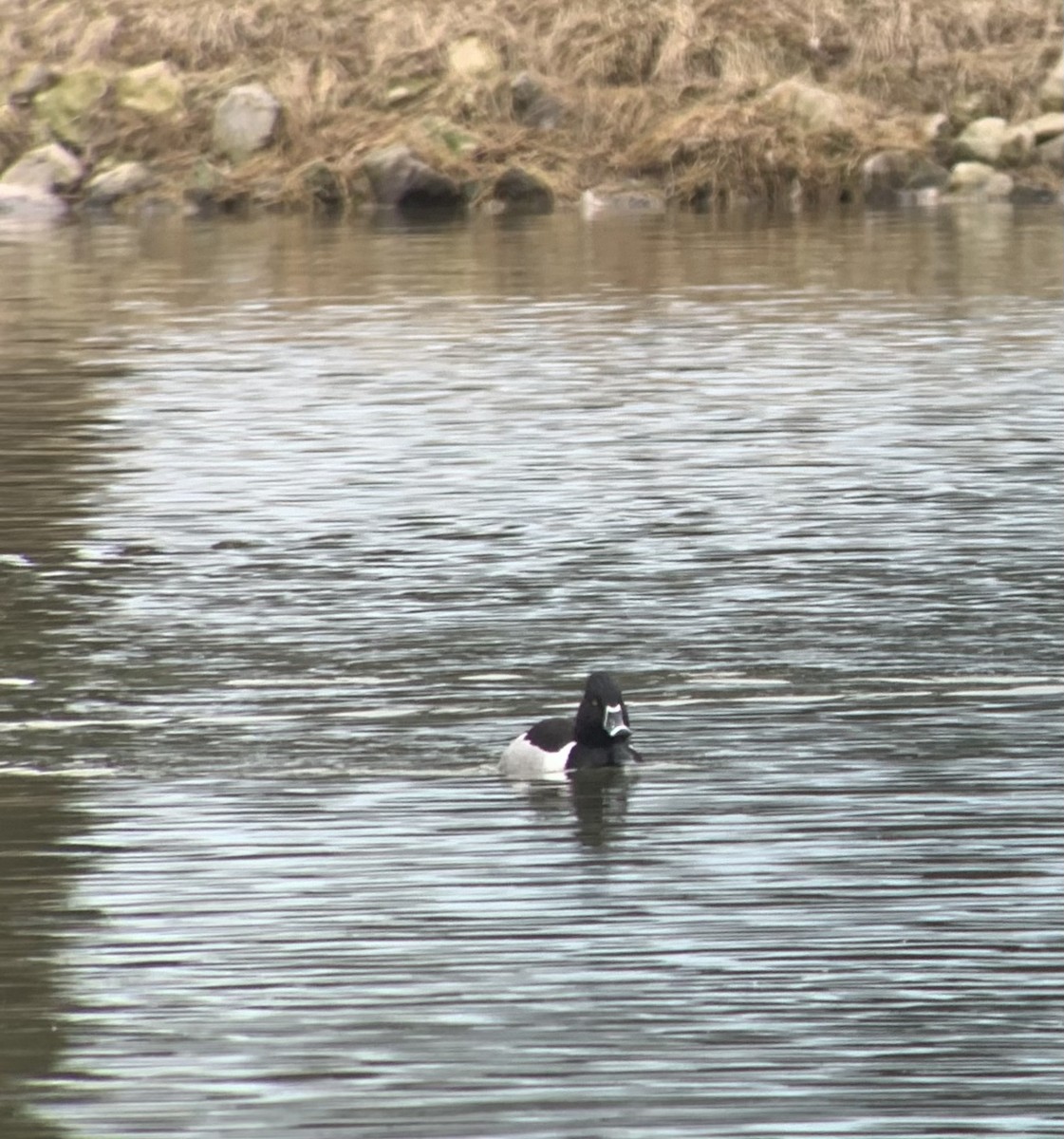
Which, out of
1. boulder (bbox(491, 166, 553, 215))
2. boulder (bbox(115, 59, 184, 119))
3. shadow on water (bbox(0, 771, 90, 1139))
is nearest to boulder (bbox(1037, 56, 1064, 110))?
boulder (bbox(491, 166, 553, 215))

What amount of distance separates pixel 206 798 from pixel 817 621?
329cm

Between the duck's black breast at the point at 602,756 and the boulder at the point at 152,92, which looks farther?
the boulder at the point at 152,92

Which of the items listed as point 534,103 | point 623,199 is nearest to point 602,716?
point 623,199

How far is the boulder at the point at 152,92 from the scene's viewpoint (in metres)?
38.6

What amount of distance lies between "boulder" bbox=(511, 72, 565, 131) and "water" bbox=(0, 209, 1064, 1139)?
15700mm

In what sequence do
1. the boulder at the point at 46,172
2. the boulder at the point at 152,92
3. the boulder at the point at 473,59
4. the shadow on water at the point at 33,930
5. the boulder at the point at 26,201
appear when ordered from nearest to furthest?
1. the shadow on water at the point at 33,930
2. the boulder at the point at 26,201
3. the boulder at the point at 46,172
4. the boulder at the point at 473,59
5. the boulder at the point at 152,92

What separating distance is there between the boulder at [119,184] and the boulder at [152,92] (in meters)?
1.57

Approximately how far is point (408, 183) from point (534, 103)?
2615 millimetres

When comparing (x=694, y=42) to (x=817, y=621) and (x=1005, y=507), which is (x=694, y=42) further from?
(x=817, y=621)

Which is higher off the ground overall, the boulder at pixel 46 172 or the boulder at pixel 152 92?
the boulder at pixel 152 92

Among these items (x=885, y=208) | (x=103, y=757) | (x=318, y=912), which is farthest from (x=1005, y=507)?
(x=885, y=208)

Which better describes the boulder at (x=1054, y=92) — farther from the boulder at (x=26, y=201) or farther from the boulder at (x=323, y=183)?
the boulder at (x=26, y=201)

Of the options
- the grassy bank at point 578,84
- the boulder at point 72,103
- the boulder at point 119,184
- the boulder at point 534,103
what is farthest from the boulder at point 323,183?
the boulder at point 72,103

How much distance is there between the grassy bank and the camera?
3588cm
